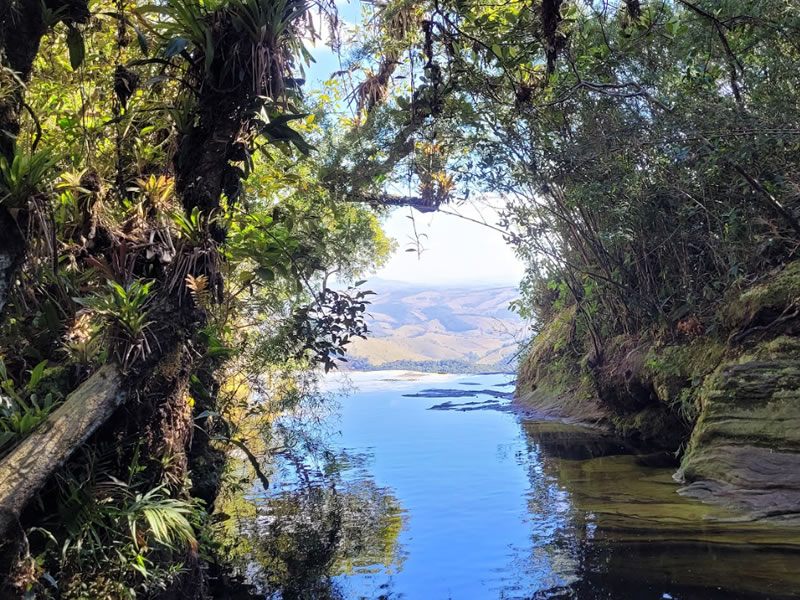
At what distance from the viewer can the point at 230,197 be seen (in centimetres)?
348

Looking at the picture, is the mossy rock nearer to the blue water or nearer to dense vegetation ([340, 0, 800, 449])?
dense vegetation ([340, 0, 800, 449])

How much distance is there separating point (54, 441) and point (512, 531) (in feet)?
10.6

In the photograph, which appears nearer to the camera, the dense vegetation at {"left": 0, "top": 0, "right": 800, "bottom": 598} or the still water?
the dense vegetation at {"left": 0, "top": 0, "right": 800, "bottom": 598}

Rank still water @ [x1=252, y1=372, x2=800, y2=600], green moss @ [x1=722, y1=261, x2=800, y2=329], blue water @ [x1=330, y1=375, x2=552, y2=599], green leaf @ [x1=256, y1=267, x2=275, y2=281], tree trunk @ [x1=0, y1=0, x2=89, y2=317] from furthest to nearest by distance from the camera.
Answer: green moss @ [x1=722, y1=261, x2=800, y2=329]
green leaf @ [x1=256, y1=267, x2=275, y2=281]
blue water @ [x1=330, y1=375, x2=552, y2=599]
still water @ [x1=252, y1=372, x2=800, y2=600]
tree trunk @ [x1=0, y1=0, x2=89, y2=317]

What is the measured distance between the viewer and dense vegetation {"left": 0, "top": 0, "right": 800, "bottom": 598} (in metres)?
2.71

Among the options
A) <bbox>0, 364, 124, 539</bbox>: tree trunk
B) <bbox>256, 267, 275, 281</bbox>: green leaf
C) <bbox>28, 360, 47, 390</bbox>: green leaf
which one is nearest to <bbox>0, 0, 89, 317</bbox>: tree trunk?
<bbox>28, 360, 47, 390</bbox>: green leaf

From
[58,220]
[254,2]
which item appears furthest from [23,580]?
[254,2]

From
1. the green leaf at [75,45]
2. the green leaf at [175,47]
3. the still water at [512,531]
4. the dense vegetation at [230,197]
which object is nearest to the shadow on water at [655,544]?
the still water at [512,531]

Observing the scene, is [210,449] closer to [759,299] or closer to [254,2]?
[254,2]

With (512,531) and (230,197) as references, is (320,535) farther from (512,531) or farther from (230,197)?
(230,197)

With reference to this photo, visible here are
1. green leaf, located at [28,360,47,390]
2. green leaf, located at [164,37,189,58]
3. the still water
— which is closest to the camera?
green leaf, located at [28,360,47,390]

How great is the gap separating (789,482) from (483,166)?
4.53 m

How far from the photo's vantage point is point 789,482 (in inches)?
168

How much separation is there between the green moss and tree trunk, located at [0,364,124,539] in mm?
5536
